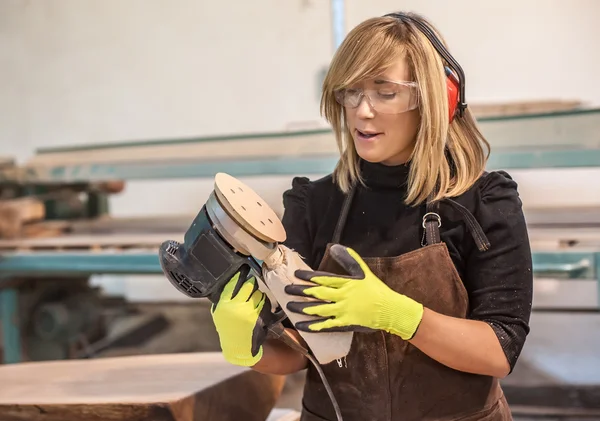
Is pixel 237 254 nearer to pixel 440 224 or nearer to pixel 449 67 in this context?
pixel 440 224

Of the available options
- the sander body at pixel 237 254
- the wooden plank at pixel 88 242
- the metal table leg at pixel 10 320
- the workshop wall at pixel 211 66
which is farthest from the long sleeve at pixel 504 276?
the workshop wall at pixel 211 66

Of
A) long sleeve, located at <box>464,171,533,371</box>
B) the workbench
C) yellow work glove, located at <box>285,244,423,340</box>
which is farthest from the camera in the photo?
the workbench

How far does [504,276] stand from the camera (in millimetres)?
1101

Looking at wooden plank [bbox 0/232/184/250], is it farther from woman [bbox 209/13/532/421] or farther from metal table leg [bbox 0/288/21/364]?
woman [bbox 209/13/532/421]

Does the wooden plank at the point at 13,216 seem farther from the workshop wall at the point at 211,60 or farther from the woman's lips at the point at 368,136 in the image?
the woman's lips at the point at 368,136

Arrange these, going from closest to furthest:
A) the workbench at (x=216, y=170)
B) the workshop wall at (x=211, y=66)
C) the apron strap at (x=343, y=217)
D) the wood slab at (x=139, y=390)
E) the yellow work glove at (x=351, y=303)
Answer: the yellow work glove at (x=351, y=303) < the apron strap at (x=343, y=217) < the wood slab at (x=139, y=390) < the workbench at (x=216, y=170) < the workshop wall at (x=211, y=66)

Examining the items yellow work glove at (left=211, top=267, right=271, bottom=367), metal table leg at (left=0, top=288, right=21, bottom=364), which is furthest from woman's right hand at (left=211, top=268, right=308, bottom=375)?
metal table leg at (left=0, top=288, right=21, bottom=364)

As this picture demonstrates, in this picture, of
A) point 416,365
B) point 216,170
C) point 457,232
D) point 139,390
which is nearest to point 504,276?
point 457,232

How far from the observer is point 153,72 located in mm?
4215

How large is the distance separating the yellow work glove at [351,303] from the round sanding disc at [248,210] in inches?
3.5

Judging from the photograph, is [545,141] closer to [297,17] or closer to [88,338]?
[297,17]

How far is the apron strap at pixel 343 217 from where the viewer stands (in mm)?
1206

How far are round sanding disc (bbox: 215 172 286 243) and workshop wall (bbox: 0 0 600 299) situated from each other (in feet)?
8.31

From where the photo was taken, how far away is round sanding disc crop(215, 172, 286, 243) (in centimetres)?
102
